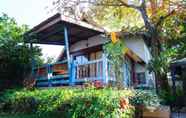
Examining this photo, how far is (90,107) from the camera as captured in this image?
999 centimetres

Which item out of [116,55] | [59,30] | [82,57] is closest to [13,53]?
[59,30]

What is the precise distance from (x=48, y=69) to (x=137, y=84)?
5233 mm

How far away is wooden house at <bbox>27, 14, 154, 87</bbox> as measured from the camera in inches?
588

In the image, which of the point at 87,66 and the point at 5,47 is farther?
the point at 5,47

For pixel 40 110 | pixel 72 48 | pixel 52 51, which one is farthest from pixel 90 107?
pixel 52 51

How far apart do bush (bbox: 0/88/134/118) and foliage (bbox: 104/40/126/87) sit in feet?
8.72

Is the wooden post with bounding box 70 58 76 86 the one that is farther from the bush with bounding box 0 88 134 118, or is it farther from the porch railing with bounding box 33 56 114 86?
the bush with bounding box 0 88 134 118

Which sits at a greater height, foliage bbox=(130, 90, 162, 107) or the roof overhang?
the roof overhang

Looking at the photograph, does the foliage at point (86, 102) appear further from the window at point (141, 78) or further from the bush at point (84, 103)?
the window at point (141, 78)

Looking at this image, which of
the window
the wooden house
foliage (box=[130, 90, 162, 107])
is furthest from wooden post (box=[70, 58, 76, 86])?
the window

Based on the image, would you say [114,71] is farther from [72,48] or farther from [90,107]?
[72,48]

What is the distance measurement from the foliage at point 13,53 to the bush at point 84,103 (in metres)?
4.68

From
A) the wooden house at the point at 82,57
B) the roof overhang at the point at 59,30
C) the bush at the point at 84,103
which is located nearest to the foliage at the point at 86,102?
the bush at the point at 84,103

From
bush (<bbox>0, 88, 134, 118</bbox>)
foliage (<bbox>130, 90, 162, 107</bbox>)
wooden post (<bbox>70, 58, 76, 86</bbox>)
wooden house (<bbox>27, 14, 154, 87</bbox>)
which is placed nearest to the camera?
bush (<bbox>0, 88, 134, 118</bbox>)
